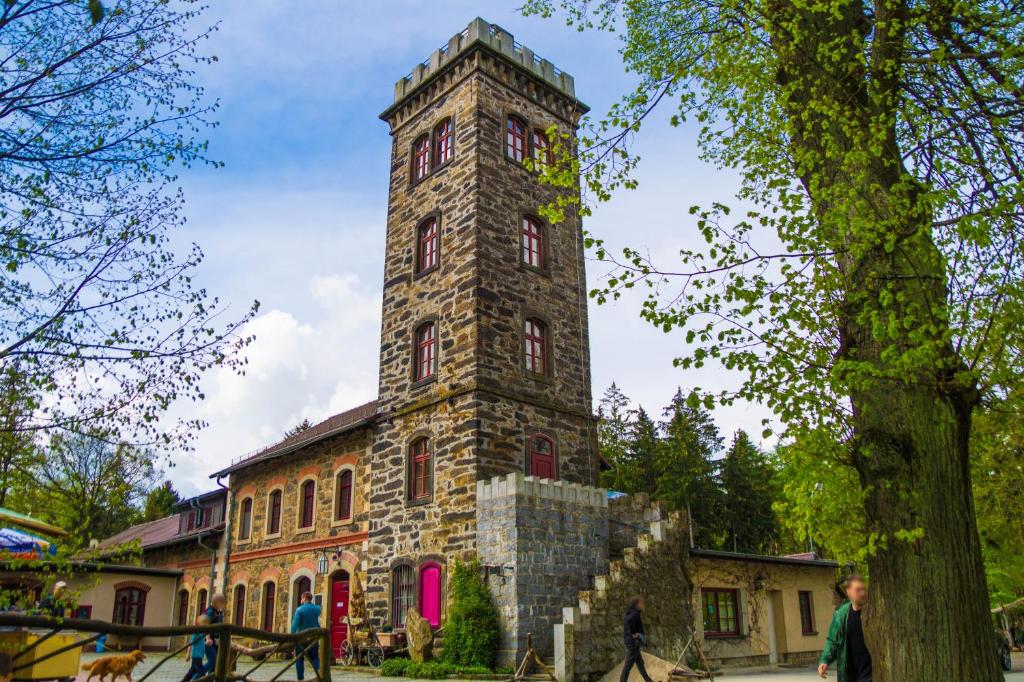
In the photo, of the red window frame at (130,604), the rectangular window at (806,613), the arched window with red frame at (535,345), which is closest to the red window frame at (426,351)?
the arched window with red frame at (535,345)

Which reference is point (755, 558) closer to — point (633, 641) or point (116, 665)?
point (633, 641)

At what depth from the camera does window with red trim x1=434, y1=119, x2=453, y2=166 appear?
21.1 meters

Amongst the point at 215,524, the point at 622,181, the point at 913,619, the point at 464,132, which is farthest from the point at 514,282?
the point at 215,524

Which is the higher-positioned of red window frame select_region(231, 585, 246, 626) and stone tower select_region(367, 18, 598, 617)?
stone tower select_region(367, 18, 598, 617)

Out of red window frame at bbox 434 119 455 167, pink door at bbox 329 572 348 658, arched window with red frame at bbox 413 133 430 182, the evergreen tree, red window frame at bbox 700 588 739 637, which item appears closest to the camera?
red window frame at bbox 700 588 739 637

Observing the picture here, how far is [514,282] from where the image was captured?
1941cm

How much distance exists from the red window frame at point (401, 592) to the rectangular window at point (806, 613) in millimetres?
11591

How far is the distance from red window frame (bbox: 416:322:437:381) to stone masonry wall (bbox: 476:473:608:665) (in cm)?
382

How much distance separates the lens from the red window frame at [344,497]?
68.3ft

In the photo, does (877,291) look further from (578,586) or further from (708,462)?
(708,462)

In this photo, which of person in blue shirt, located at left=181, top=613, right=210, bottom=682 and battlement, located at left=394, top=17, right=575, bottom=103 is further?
battlement, located at left=394, top=17, right=575, bottom=103

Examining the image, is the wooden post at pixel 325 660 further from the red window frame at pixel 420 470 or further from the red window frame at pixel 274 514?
the red window frame at pixel 274 514

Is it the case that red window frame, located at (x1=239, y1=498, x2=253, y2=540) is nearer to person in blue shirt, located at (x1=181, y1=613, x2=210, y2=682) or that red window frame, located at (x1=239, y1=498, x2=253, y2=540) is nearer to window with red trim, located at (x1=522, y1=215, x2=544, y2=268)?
window with red trim, located at (x1=522, y1=215, x2=544, y2=268)

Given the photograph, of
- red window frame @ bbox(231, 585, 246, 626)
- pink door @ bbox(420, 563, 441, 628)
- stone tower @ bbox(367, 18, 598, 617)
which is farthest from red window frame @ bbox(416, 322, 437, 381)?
red window frame @ bbox(231, 585, 246, 626)
